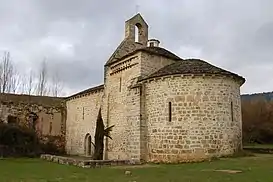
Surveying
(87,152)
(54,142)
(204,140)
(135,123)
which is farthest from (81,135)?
(204,140)

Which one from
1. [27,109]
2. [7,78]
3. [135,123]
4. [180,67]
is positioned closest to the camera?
[180,67]

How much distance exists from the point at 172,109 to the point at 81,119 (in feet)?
43.7

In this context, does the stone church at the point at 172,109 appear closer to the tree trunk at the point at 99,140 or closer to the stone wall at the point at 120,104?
the stone wall at the point at 120,104

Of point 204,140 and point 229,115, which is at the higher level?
point 229,115

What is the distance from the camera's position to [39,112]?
3284 cm

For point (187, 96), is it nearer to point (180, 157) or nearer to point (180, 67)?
point (180, 67)

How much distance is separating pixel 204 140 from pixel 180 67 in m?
4.32

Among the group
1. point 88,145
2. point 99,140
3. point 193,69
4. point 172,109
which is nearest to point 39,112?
point 88,145

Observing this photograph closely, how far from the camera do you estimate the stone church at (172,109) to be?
1862 centimetres

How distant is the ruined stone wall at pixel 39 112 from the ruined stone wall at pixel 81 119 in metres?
0.98

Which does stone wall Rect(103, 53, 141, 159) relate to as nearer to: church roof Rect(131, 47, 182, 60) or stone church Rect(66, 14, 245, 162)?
stone church Rect(66, 14, 245, 162)

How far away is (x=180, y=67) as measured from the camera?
19.8 metres

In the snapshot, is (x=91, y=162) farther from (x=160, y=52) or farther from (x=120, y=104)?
Answer: (x=160, y=52)

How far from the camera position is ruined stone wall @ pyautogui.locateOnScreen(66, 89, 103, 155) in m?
28.4
